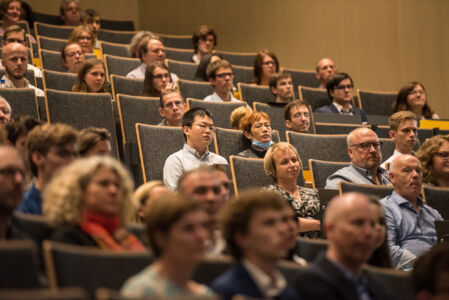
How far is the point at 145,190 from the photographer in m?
1.39

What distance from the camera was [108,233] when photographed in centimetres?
113

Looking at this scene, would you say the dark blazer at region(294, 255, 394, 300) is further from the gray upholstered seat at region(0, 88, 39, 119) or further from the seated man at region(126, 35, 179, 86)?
the seated man at region(126, 35, 179, 86)

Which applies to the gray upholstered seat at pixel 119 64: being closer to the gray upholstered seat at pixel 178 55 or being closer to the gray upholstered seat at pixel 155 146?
the gray upholstered seat at pixel 178 55

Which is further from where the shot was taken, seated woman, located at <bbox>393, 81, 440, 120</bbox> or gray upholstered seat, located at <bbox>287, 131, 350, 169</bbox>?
seated woman, located at <bbox>393, 81, 440, 120</bbox>

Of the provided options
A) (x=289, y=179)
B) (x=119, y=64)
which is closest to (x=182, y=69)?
(x=119, y=64)

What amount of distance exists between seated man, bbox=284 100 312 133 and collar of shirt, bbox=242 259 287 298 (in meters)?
1.59

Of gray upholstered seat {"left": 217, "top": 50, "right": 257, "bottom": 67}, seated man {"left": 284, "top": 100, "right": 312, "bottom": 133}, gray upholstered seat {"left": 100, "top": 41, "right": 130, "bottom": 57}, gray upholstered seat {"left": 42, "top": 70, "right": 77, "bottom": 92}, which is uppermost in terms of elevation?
gray upholstered seat {"left": 100, "top": 41, "right": 130, "bottom": 57}

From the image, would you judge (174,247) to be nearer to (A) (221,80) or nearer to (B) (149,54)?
(A) (221,80)

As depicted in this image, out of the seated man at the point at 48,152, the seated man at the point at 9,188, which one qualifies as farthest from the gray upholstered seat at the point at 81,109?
the seated man at the point at 9,188

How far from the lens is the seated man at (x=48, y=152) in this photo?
134cm

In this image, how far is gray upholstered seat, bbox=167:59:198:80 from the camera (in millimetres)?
3229

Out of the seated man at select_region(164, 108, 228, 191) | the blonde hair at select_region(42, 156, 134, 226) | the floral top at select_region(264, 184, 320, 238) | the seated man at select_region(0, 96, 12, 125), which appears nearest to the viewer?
the blonde hair at select_region(42, 156, 134, 226)

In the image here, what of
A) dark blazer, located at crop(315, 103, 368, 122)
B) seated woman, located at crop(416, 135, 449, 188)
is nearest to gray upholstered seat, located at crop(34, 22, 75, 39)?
dark blazer, located at crop(315, 103, 368, 122)

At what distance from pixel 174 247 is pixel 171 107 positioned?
1.48 meters
